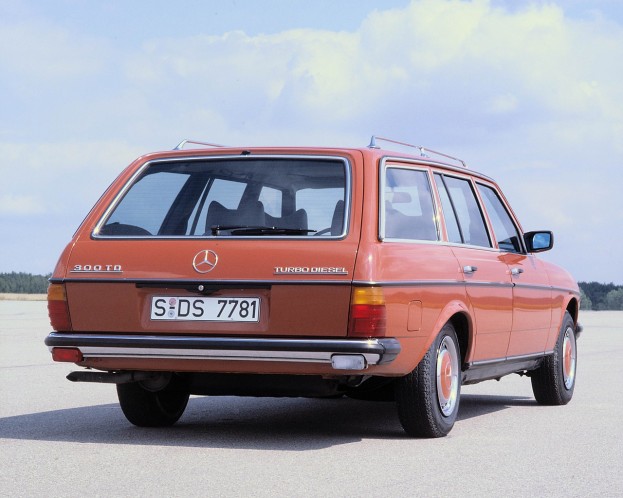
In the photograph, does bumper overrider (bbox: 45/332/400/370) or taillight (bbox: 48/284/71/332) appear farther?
taillight (bbox: 48/284/71/332)

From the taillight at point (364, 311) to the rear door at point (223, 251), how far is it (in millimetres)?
48

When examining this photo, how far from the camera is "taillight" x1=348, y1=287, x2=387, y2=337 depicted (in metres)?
7.04

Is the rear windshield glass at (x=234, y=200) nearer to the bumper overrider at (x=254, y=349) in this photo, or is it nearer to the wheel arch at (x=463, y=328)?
the bumper overrider at (x=254, y=349)

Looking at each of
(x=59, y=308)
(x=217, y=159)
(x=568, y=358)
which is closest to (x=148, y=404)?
(x=59, y=308)

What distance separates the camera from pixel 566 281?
36.0 ft

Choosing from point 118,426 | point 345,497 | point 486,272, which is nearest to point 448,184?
point 486,272

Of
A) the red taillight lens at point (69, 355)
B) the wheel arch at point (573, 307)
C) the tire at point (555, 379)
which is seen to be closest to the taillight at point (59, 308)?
the red taillight lens at point (69, 355)

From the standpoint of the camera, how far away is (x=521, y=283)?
947cm

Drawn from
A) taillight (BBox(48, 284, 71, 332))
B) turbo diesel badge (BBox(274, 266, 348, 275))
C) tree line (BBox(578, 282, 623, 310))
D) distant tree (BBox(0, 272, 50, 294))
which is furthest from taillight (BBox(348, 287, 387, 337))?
distant tree (BBox(0, 272, 50, 294))

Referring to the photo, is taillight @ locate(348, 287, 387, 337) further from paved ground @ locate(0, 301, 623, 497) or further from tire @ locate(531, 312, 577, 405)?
tire @ locate(531, 312, 577, 405)

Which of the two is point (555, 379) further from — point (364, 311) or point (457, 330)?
point (364, 311)

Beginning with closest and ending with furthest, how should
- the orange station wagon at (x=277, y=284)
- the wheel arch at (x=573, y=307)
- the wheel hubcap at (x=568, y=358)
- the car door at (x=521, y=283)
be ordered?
the orange station wagon at (x=277, y=284) < the car door at (x=521, y=283) < the wheel hubcap at (x=568, y=358) < the wheel arch at (x=573, y=307)

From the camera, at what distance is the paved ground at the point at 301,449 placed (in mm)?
5895

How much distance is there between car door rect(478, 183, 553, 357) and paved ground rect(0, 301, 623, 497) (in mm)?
578
